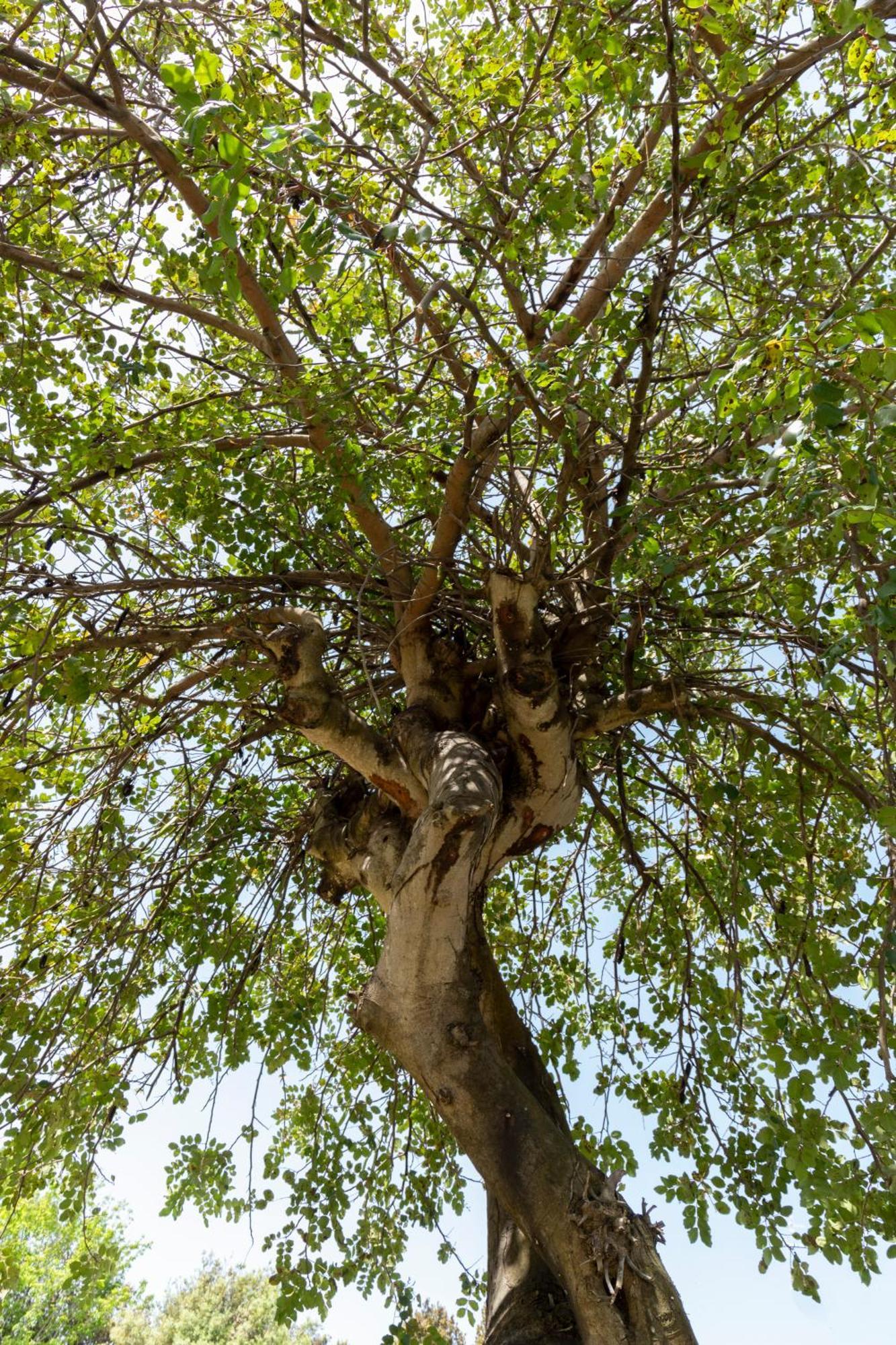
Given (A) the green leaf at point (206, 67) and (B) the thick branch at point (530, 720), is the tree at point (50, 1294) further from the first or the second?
(A) the green leaf at point (206, 67)

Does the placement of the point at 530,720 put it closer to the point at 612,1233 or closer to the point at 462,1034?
the point at 462,1034

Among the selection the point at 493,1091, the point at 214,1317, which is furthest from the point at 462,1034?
the point at 214,1317

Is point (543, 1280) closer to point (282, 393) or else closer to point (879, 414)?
point (879, 414)

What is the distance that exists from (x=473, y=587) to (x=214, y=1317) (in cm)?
2327

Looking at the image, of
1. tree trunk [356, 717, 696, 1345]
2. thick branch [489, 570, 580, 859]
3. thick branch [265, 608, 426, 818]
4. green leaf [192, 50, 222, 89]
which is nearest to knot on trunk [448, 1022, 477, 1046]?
tree trunk [356, 717, 696, 1345]

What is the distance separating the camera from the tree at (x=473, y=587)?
3168 millimetres

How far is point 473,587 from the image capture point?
5.18 meters

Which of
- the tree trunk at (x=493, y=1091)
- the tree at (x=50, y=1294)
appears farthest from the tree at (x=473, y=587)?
the tree at (x=50, y=1294)

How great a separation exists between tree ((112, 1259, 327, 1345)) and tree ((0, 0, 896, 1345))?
54.7 ft

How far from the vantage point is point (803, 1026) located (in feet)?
12.5

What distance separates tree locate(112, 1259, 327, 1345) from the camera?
1998 cm

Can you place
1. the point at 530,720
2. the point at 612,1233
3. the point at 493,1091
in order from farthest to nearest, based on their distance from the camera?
1. the point at 530,720
2. the point at 493,1091
3. the point at 612,1233

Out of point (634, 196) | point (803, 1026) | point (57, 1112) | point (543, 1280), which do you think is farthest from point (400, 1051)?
point (634, 196)

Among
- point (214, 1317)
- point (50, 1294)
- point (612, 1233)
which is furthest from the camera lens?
point (214, 1317)
